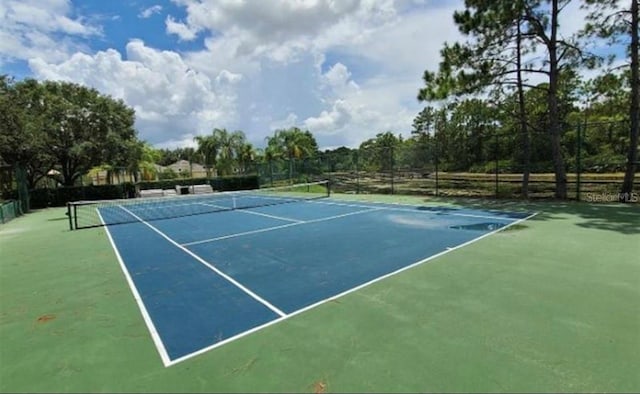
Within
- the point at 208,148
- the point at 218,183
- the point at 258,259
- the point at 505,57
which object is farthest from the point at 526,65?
the point at 208,148

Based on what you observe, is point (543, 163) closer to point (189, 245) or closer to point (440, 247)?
point (440, 247)

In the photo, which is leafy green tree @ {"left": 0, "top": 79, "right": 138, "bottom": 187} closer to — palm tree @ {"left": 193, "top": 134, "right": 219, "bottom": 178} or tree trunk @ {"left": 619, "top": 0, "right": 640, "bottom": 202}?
palm tree @ {"left": 193, "top": 134, "right": 219, "bottom": 178}

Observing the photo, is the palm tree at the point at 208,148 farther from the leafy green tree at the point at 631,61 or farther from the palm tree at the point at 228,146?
the leafy green tree at the point at 631,61

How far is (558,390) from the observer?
2.54 metres

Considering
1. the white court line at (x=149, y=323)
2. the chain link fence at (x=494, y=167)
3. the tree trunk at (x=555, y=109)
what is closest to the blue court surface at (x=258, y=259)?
the white court line at (x=149, y=323)

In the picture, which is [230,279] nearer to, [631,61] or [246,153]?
[631,61]

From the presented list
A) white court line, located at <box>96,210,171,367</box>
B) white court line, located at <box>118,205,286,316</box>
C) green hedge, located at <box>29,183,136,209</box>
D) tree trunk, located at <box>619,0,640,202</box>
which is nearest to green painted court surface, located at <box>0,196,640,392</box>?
white court line, located at <box>96,210,171,367</box>

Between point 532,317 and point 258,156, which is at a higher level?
point 258,156

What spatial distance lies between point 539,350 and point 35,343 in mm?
4792

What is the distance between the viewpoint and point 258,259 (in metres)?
6.51

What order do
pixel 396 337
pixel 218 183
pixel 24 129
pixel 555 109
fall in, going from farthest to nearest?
pixel 218 183, pixel 24 129, pixel 555 109, pixel 396 337

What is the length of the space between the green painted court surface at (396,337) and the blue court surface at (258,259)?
0.85ft

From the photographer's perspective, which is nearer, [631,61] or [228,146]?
[631,61]

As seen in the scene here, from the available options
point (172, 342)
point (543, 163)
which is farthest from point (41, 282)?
point (543, 163)
